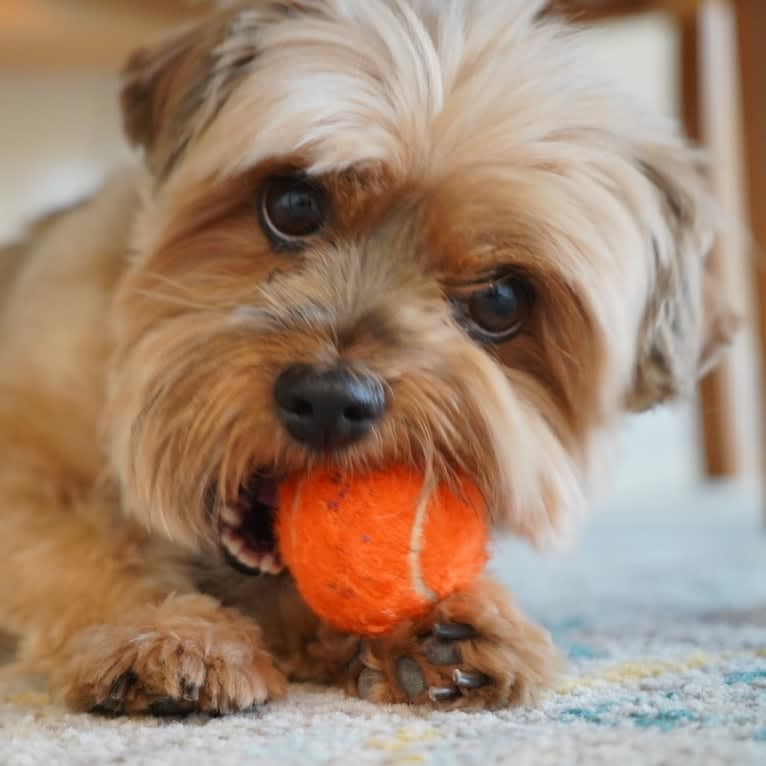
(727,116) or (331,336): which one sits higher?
(727,116)

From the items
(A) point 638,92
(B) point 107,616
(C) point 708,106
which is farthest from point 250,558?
(C) point 708,106

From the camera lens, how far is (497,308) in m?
1.38

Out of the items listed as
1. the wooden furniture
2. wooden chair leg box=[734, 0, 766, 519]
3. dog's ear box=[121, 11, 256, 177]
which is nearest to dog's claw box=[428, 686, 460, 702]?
dog's ear box=[121, 11, 256, 177]

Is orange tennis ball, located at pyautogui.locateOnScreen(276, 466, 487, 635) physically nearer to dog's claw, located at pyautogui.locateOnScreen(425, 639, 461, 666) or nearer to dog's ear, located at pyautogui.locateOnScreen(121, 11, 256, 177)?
dog's claw, located at pyautogui.locateOnScreen(425, 639, 461, 666)

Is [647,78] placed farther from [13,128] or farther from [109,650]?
[109,650]

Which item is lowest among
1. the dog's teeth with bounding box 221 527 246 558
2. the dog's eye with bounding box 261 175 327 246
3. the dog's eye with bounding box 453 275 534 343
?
the dog's teeth with bounding box 221 527 246 558

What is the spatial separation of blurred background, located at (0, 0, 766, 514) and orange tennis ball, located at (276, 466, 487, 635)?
0.88 metres

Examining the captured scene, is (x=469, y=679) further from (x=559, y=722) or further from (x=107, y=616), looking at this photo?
(x=107, y=616)

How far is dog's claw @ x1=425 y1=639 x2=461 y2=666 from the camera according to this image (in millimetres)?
1141

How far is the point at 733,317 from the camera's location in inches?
64.6

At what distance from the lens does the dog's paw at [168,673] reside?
107cm

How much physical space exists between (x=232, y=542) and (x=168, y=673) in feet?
0.90

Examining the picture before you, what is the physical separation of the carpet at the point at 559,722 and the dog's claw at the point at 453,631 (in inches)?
3.5

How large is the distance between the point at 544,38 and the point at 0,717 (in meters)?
0.96
